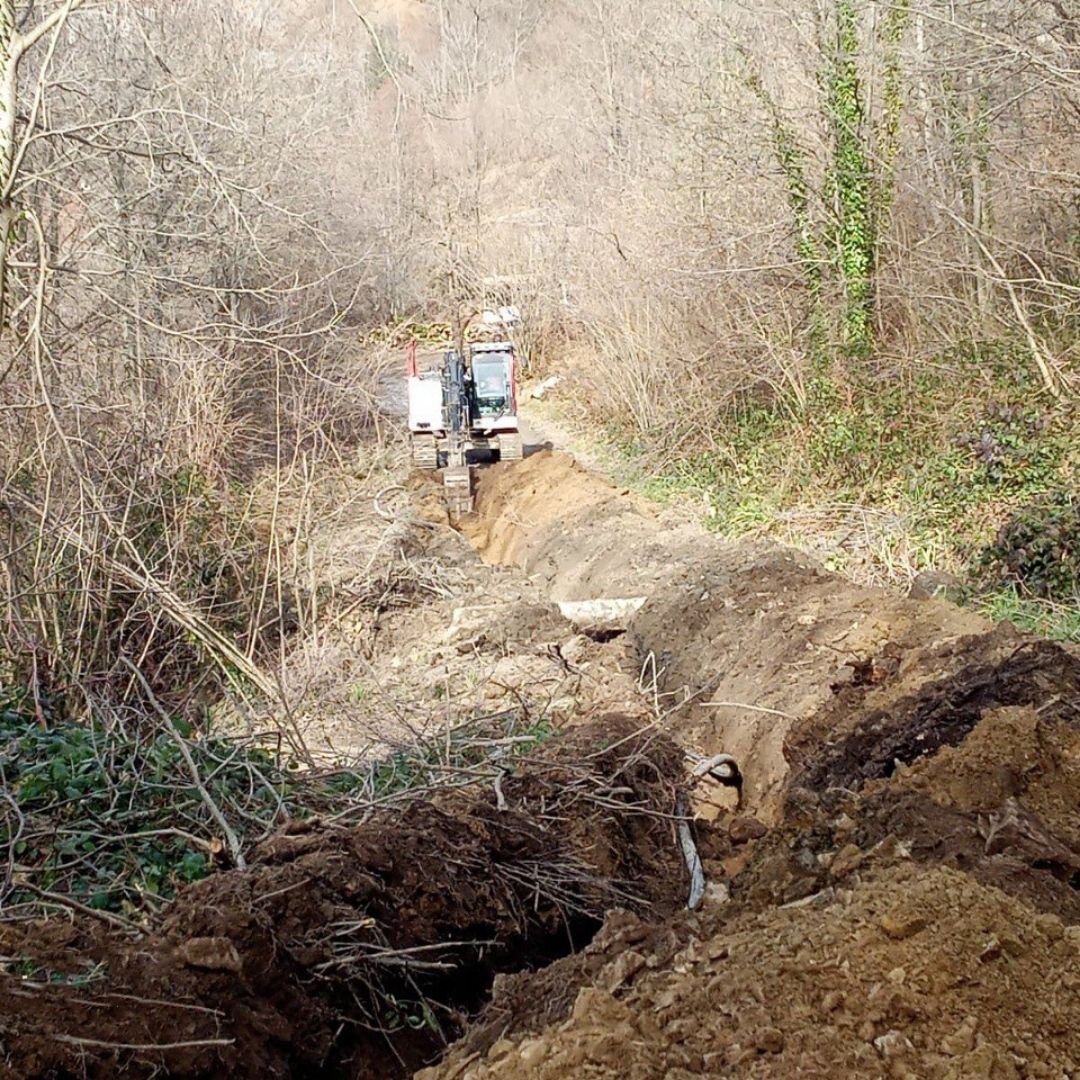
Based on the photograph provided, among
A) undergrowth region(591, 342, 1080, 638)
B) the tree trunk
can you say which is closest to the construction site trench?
undergrowth region(591, 342, 1080, 638)

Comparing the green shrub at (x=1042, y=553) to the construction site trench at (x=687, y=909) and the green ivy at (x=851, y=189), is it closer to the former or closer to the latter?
the construction site trench at (x=687, y=909)

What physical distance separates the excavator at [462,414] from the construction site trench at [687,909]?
8.01 metres

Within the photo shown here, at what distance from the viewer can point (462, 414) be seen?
50.9 feet

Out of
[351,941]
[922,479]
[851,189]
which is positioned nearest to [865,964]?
[351,941]

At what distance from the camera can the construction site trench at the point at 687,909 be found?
8.16 ft

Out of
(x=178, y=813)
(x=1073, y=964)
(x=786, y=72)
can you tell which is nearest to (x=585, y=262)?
(x=786, y=72)

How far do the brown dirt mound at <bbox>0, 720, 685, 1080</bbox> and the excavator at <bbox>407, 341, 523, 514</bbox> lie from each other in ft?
33.7

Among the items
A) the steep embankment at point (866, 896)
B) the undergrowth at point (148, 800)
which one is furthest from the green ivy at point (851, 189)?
the undergrowth at point (148, 800)

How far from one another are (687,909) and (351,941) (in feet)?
3.96

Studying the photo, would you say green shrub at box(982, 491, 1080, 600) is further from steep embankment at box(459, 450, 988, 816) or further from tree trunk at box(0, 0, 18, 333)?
tree trunk at box(0, 0, 18, 333)

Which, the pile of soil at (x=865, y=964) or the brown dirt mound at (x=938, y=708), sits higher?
the pile of soil at (x=865, y=964)

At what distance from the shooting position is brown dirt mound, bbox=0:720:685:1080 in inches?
123

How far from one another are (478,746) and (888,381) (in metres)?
8.81

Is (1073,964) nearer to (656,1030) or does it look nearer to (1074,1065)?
(1074,1065)
